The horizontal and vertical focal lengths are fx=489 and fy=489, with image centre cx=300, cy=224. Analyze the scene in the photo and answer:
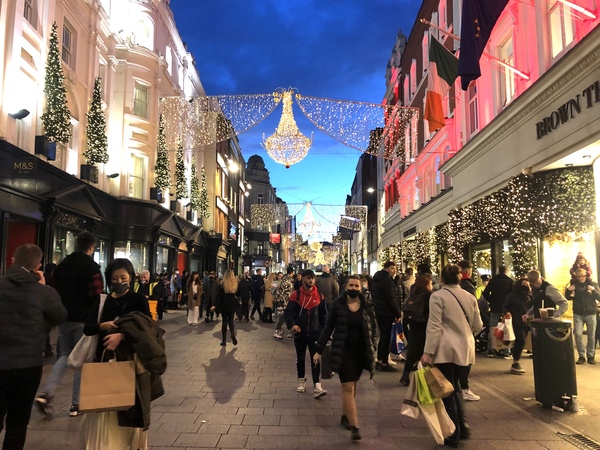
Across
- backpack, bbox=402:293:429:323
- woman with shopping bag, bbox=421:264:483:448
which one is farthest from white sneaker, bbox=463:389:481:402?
woman with shopping bag, bbox=421:264:483:448

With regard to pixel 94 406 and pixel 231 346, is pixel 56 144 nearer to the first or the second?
pixel 231 346

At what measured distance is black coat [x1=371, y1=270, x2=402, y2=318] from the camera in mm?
8758

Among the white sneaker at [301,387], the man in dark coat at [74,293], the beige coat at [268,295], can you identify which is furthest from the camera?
the beige coat at [268,295]

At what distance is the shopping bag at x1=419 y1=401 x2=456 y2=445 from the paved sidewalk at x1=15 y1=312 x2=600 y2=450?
31 centimetres

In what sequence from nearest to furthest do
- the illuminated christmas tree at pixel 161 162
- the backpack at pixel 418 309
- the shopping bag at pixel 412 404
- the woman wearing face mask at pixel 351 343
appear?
the shopping bag at pixel 412 404, the woman wearing face mask at pixel 351 343, the backpack at pixel 418 309, the illuminated christmas tree at pixel 161 162

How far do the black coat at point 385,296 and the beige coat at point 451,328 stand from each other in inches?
135

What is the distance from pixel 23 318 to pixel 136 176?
778 inches

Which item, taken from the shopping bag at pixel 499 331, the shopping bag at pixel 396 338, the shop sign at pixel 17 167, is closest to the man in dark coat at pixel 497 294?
the shopping bag at pixel 499 331

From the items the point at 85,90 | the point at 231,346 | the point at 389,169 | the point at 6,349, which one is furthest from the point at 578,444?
the point at 389,169

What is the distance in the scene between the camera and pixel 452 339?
5105 mm

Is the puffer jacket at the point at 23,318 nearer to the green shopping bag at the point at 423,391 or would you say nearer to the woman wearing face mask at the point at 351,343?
the woman wearing face mask at the point at 351,343

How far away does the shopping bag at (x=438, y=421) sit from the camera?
15.6 feet

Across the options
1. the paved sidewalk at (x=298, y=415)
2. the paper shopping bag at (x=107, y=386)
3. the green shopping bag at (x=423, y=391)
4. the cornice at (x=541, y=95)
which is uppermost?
the cornice at (x=541, y=95)

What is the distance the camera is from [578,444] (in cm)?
502
